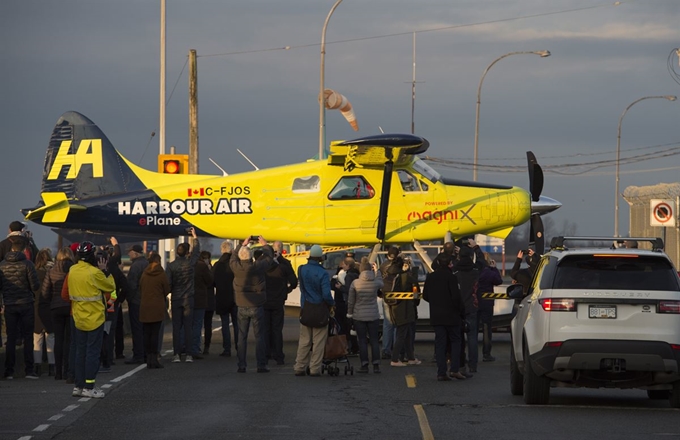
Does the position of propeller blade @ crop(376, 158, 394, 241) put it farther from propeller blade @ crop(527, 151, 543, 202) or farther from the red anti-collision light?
the red anti-collision light

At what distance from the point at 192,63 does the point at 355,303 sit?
19.9m

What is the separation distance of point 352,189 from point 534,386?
1353 centimetres

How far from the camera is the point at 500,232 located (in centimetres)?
2994

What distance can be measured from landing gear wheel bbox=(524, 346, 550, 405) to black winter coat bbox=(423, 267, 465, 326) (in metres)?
3.69

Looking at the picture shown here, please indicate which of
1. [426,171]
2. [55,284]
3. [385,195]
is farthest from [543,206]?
[55,284]

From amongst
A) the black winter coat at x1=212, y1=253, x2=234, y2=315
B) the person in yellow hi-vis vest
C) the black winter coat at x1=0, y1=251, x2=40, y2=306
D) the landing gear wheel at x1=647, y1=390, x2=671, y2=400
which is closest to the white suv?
the landing gear wheel at x1=647, y1=390, x2=671, y2=400

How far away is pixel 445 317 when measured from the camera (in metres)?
18.9

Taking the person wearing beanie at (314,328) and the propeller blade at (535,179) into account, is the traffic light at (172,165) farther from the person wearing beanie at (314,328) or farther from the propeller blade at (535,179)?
the person wearing beanie at (314,328)

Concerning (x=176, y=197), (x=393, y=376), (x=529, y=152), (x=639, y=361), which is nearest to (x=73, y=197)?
(x=176, y=197)

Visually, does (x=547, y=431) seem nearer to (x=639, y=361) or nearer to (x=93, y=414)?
(x=639, y=361)

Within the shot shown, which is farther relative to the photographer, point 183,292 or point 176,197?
point 176,197

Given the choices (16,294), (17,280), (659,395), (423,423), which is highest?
(17,280)

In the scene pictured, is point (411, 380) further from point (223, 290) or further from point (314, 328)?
point (223, 290)

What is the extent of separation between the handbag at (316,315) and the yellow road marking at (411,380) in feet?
4.93
